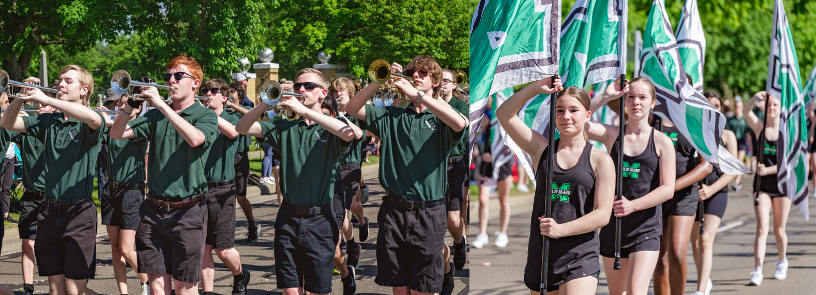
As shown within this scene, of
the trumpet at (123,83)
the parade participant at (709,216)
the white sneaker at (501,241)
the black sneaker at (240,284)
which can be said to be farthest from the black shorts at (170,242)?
the white sneaker at (501,241)

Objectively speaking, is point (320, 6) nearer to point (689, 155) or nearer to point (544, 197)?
point (544, 197)

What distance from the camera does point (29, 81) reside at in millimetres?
5492

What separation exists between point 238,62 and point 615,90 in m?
2.54

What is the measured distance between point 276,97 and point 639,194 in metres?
2.32

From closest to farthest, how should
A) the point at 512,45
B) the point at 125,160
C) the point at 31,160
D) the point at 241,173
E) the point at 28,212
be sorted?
the point at 512,45, the point at 31,160, the point at 125,160, the point at 28,212, the point at 241,173

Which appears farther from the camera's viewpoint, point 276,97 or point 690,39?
point 690,39

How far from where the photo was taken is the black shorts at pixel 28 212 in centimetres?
618

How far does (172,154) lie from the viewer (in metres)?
5.02

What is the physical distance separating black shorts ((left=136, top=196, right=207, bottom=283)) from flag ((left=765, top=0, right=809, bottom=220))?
17.6ft

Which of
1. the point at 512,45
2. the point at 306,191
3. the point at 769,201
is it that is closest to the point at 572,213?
the point at 512,45

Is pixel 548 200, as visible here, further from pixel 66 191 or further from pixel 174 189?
pixel 66 191

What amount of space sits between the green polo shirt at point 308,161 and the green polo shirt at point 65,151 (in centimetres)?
126

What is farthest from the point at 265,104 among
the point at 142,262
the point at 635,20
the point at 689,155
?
the point at 635,20

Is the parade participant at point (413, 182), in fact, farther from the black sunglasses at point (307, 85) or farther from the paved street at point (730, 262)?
the paved street at point (730, 262)
